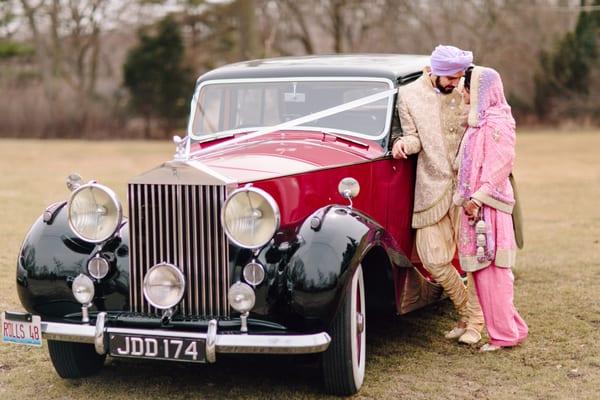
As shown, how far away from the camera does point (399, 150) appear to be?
535cm

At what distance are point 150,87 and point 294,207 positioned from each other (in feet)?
89.0

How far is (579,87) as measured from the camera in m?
31.7

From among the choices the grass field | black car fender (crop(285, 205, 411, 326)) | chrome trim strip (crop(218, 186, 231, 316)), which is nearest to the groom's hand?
black car fender (crop(285, 205, 411, 326))

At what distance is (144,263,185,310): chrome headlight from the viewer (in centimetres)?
427

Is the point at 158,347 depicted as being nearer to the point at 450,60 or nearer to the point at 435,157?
the point at 435,157

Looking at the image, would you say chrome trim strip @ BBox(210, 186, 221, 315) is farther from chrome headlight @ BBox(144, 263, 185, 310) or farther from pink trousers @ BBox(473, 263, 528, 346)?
pink trousers @ BBox(473, 263, 528, 346)

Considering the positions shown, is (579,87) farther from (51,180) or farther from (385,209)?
(385,209)

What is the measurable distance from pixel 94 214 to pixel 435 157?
2187 mm

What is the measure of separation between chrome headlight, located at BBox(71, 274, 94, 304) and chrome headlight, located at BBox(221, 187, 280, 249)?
84 cm

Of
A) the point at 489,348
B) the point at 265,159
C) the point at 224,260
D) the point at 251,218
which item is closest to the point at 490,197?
the point at 489,348

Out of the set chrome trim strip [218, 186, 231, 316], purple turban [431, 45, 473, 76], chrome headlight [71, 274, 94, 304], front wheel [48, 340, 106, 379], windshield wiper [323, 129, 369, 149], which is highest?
purple turban [431, 45, 473, 76]

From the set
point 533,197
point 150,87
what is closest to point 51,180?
point 533,197

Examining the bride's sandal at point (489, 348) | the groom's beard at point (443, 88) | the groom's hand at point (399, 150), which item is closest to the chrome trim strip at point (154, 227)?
the groom's hand at point (399, 150)

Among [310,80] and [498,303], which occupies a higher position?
[310,80]
